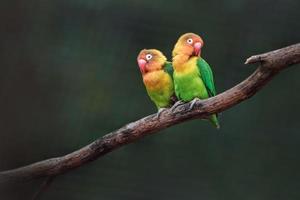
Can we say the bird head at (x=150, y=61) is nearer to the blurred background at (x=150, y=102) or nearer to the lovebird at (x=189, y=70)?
the lovebird at (x=189, y=70)

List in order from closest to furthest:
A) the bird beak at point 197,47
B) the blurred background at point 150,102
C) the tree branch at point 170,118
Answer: the tree branch at point 170,118 < the bird beak at point 197,47 < the blurred background at point 150,102

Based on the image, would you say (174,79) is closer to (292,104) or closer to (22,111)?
(22,111)

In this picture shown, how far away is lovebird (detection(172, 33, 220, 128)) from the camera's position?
70.6 inches

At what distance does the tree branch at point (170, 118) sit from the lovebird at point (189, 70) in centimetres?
6

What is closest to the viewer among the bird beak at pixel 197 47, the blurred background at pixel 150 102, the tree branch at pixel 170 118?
the tree branch at pixel 170 118

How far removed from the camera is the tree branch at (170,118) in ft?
4.99

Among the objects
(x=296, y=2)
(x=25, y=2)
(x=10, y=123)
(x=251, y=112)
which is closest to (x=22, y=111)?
(x=10, y=123)

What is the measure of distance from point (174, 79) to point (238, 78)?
877mm

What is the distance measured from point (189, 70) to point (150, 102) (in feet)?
2.87

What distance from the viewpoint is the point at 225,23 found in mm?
2666

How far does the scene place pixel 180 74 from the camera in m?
1.81

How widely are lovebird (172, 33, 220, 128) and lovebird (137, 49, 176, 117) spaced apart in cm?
4

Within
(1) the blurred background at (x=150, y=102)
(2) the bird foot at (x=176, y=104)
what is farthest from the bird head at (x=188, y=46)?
(1) the blurred background at (x=150, y=102)

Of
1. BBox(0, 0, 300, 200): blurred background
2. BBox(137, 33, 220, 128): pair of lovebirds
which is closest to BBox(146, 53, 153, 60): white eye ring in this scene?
BBox(137, 33, 220, 128): pair of lovebirds
